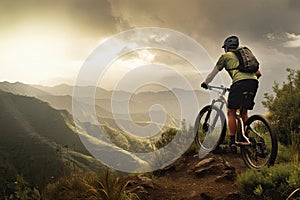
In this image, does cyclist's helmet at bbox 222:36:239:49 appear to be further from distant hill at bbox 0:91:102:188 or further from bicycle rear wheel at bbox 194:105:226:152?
distant hill at bbox 0:91:102:188

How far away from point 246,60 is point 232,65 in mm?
291

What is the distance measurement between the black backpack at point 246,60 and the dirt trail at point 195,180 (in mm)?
2156

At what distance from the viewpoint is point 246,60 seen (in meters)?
7.26

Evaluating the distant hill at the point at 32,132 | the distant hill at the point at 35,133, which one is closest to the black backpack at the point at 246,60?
the distant hill at the point at 35,133

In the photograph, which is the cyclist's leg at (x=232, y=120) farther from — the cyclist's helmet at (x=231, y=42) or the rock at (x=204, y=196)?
the rock at (x=204, y=196)

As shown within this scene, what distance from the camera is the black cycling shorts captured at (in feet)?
23.7

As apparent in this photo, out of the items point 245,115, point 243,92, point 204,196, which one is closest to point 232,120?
point 245,115

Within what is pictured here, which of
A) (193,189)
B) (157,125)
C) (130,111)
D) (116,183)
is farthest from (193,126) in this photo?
(116,183)

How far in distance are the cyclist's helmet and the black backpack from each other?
31cm

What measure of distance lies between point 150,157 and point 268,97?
13.0ft

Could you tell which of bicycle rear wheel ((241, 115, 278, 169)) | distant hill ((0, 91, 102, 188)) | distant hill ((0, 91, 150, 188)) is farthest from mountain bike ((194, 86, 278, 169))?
distant hill ((0, 91, 102, 188))

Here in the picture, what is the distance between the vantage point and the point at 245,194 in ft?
20.6

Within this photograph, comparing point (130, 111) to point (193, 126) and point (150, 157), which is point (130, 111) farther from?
point (193, 126)

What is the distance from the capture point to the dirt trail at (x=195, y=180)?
275 inches
